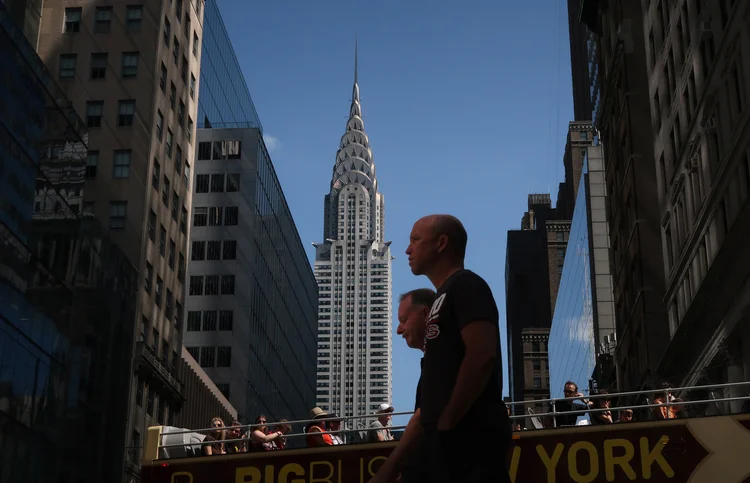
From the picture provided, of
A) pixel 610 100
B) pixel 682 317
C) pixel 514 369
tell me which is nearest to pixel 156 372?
pixel 610 100

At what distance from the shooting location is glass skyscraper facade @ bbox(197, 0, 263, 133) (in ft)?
292

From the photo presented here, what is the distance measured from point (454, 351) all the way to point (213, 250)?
8994 cm

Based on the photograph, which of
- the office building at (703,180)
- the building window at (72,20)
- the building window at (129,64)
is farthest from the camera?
the building window at (72,20)

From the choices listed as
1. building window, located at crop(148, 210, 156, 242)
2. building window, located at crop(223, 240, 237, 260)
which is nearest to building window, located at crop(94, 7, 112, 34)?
building window, located at crop(148, 210, 156, 242)

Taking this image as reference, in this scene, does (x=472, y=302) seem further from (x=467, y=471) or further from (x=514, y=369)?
(x=514, y=369)

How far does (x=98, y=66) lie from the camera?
229 feet

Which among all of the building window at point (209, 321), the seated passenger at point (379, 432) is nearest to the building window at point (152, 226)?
the building window at point (209, 321)

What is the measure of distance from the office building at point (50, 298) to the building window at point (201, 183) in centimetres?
3802

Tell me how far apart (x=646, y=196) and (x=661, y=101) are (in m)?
5.54

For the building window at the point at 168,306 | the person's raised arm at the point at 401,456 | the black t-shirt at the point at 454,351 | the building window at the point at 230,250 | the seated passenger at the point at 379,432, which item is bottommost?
the person's raised arm at the point at 401,456

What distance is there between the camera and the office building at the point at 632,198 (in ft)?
161

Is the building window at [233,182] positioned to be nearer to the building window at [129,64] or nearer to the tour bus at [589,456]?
the building window at [129,64]

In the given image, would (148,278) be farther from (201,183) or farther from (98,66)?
(201,183)

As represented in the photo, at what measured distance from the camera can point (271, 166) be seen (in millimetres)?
105062
